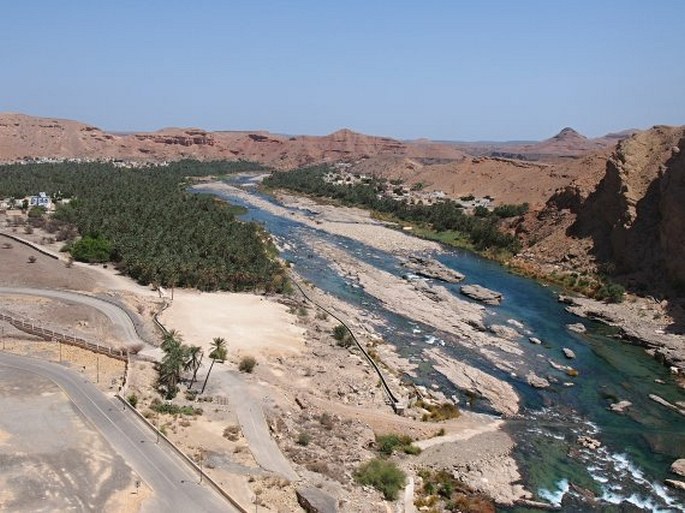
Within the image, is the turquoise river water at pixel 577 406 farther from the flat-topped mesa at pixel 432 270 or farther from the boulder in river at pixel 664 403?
the flat-topped mesa at pixel 432 270

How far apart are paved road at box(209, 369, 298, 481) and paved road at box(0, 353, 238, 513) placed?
4331 millimetres

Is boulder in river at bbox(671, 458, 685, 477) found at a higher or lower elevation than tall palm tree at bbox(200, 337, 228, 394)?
lower

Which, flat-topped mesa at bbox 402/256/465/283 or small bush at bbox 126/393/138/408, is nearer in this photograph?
small bush at bbox 126/393/138/408

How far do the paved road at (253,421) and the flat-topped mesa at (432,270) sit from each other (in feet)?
125

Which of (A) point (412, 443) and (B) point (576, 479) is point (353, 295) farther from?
(B) point (576, 479)

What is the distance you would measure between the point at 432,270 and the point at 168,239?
1250 inches

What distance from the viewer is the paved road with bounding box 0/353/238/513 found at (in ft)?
81.6

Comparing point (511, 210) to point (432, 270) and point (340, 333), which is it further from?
point (340, 333)

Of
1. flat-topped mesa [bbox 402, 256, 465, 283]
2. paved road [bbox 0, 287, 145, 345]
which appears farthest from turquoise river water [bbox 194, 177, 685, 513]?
paved road [bbox 0, 287, 145, 345]

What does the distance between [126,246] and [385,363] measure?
3449cm

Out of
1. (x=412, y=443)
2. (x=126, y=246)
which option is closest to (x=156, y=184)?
(x=126, y=246)

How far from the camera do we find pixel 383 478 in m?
30.1

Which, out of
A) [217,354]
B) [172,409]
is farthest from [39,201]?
[172,409]

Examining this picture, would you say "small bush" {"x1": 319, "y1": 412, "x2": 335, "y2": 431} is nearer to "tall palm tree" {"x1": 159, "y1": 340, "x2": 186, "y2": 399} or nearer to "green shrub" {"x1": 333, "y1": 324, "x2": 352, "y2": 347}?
"tall palm tree" {"x1": 159, "y1": 340, "x2": 186, "y2": 399}
